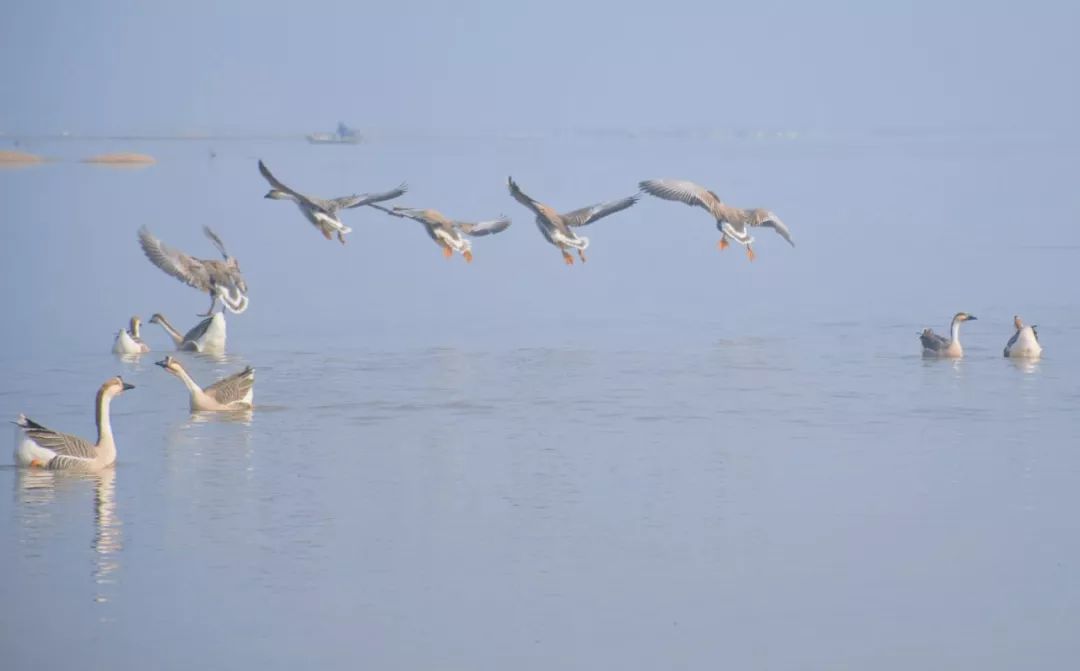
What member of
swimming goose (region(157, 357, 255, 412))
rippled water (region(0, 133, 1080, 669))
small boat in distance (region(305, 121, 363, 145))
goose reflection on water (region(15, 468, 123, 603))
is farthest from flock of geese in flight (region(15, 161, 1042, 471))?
small boat in distance (region(305, 121, 363, 145))

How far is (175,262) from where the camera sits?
21.1m

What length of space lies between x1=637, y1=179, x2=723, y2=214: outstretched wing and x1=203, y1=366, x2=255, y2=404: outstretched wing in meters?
7.61

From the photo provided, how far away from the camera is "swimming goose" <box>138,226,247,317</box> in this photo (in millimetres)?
20656

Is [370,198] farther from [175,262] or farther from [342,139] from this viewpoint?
[342,139]

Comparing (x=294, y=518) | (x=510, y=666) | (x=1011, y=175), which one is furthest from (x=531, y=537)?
(x=1011, y=175)

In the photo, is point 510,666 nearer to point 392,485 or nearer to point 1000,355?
point 392,485

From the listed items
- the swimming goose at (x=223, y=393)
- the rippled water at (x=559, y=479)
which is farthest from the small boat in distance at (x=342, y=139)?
the swimming goose at (x=223, y=393)

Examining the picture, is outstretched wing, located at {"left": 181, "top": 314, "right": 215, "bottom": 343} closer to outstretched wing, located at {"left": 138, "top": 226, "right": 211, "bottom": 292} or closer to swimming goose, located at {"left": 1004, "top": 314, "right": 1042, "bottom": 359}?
outstretched wing, located at {"left": 138, "top": 226, "right": 211, "bottom": 292}

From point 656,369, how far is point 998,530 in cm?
735

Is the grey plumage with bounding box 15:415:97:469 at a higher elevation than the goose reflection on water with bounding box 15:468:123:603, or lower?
higher

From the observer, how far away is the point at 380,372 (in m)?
18.4

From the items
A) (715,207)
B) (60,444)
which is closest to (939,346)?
(715,207)

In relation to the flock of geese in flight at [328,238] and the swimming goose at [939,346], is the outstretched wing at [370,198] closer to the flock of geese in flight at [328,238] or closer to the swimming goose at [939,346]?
the flock of geese in flight at [328,238]

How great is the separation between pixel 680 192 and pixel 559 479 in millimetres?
→ 10092
